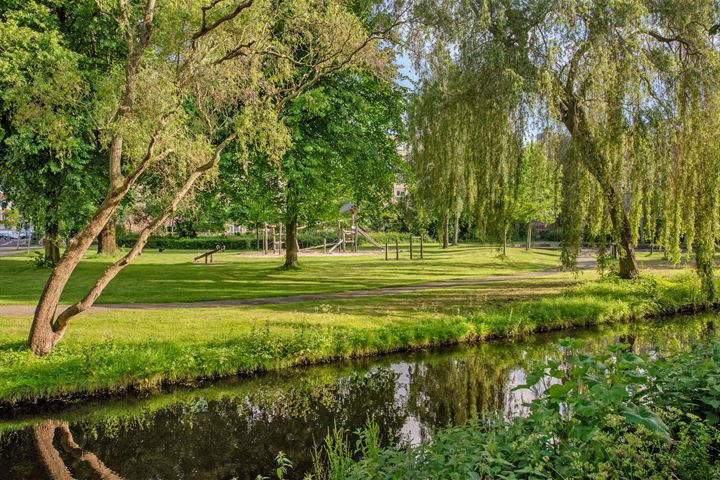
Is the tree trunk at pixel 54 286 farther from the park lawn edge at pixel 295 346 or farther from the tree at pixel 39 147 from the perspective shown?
the tree at pixel 39 147

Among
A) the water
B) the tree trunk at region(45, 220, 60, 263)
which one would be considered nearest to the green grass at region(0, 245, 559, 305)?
the tree trunk at region(45, 220, 60, 263)

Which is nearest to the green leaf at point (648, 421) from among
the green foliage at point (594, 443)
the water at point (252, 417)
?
the green foliage at point (594, 443)

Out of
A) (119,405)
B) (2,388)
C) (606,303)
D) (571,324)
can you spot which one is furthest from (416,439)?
(606,303)

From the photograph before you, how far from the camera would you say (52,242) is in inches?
944

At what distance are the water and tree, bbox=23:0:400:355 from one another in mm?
2186

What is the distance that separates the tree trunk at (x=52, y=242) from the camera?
2210cm

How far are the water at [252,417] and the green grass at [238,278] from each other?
7474mm

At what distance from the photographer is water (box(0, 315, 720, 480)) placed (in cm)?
748

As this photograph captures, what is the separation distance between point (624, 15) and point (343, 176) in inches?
471

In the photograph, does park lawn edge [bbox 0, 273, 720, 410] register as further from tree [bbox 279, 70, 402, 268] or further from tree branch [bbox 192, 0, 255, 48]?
tree [bbox 279, 70, 402, 268]

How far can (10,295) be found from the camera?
680 inches

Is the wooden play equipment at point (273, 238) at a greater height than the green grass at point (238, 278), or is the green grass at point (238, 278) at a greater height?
the wooden play equipment at point (273, 238)

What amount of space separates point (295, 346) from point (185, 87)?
18.0ft

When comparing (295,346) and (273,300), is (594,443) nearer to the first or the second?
(295,346)
